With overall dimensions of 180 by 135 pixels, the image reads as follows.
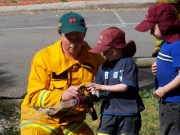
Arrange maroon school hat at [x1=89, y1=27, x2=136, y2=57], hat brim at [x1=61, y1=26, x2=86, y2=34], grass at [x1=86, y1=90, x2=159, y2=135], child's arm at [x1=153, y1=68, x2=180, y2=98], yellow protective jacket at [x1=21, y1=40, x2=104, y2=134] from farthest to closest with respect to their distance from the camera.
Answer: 1. grass at [x1=86, y1=90, x2=159, y2=135]
2. yellow protective jacket at [x1=21, y1=40, x2=104, y2=134]
3. hat brim at [x1=61, y1=26, x2=86, y2=34]
4. maroon school hat at [x1=89, y1=27, x2=136, y2=57]
5. child's arm at [x1=153, y1=68, x2=180, y2=98]

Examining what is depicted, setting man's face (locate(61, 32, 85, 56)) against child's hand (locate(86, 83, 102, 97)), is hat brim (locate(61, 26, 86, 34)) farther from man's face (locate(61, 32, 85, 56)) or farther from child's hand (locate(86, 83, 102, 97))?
child's hand (locate(86, 83, 102, 97))

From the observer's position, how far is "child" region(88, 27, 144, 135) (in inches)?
167

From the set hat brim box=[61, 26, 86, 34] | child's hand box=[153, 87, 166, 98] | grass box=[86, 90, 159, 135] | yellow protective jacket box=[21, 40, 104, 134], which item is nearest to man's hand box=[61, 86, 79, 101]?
yellow protective jacket box=[21, 40, 104, 134]

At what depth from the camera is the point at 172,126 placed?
4.39 metres

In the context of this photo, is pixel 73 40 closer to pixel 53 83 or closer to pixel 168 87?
pixel 53 83

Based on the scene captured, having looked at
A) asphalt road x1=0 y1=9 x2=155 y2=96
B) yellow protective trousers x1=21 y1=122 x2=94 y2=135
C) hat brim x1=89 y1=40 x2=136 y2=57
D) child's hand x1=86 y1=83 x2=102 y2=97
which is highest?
hat brim x1=89 y1=40 x2=136 y2=57

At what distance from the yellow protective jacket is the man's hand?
7 centimetres

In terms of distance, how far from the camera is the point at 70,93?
435 cm

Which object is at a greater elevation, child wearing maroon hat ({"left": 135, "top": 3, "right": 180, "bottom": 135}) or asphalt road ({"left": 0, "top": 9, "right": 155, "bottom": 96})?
child wearing maroon hat ({"left": 135, "top": 3, "right": 180, "bottom": 135})

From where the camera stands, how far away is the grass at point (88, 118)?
5.78m

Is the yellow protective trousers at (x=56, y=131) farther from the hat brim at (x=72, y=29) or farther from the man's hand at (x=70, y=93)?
the hat brim at (x=72, y=29)

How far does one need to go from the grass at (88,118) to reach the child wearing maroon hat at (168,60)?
60.2 inches

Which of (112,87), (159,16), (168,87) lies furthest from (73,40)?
(168,87)

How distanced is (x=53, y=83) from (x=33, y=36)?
357 inches
